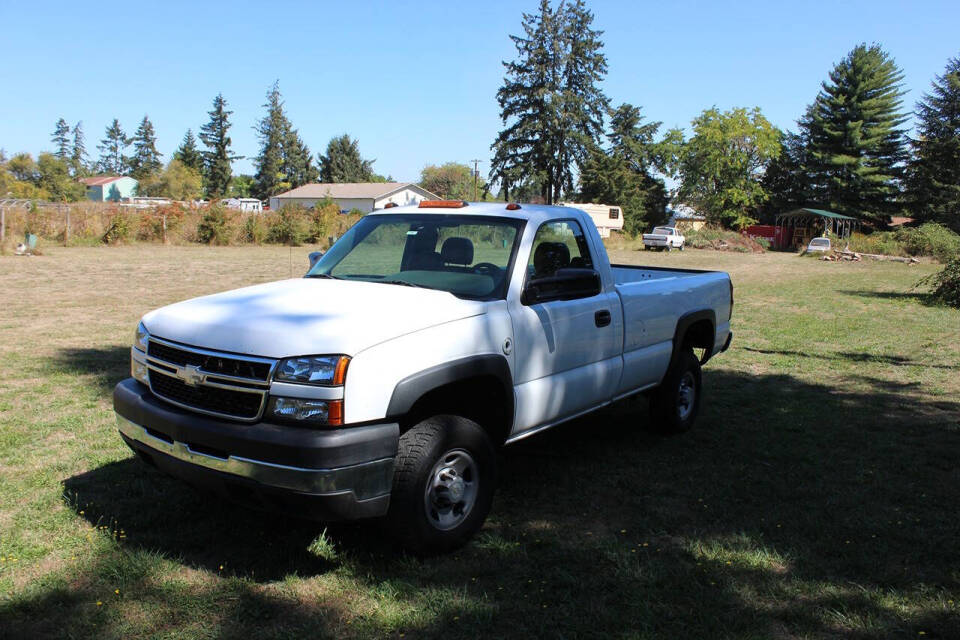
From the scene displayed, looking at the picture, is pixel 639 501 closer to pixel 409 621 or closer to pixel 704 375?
pixel 409 621

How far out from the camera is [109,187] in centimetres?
11362

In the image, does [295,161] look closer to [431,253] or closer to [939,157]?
[939,157]

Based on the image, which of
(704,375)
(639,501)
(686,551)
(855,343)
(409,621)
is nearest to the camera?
(409,621)

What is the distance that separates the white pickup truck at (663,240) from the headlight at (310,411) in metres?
43.9

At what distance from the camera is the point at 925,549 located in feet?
13.5

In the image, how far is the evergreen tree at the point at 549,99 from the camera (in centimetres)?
6669

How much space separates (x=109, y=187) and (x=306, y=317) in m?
125

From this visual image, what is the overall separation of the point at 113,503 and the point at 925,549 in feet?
15.5

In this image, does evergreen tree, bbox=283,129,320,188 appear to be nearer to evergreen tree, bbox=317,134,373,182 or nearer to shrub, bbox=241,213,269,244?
evergreen tree, bbox=317,134,373,182

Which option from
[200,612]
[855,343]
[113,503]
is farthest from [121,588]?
[855,343]

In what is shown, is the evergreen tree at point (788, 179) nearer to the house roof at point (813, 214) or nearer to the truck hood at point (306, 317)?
the house roof at point (813, 214)

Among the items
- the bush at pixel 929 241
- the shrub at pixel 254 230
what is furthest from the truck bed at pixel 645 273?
the bush at pixel 929 241

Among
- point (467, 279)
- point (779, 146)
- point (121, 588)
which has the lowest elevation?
point (121, 588)

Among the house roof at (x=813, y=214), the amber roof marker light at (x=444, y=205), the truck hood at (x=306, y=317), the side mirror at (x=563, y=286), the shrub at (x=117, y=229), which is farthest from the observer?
the house roof at (x=813, y=214)
